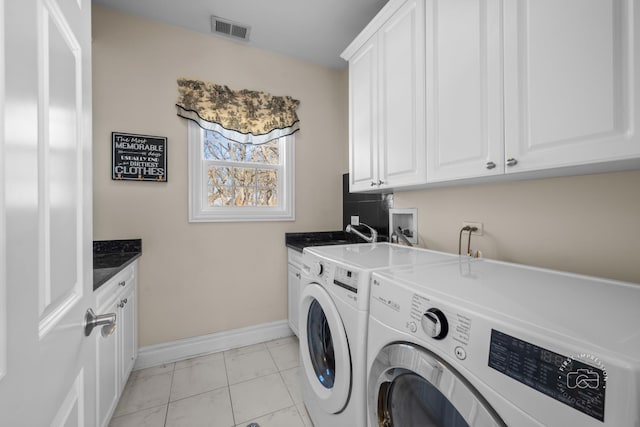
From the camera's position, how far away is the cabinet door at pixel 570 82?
0.73 m

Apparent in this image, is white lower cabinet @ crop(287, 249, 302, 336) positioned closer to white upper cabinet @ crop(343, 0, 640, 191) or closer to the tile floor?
the tile floor

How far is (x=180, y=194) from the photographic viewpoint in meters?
2.16

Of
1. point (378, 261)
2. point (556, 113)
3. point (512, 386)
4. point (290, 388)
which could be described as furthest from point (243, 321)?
point (556, 113)

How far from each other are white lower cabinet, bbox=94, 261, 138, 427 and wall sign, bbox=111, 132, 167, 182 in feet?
2.27

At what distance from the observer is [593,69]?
0.78m

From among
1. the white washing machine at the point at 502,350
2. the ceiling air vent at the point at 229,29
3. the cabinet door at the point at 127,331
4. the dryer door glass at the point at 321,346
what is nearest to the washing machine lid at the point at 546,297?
the white washing machine at the point at 502,350

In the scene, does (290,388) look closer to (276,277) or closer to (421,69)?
(276,277)

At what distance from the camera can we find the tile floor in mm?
1519

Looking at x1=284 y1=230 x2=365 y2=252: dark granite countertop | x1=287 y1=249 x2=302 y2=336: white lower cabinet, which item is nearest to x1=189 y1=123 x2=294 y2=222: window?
x1=284 y1=230 x2=365 y2=252: dark granite countertop

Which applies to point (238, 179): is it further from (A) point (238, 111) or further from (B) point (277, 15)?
(B) point (277, 15)

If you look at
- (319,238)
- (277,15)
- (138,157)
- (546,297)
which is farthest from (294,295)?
(277,15)

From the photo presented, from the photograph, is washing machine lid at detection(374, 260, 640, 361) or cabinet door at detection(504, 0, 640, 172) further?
cabinet door at detection(504, 0, 640, 172)

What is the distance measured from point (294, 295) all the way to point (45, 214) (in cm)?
202

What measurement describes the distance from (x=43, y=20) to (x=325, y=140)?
238 centimetres
